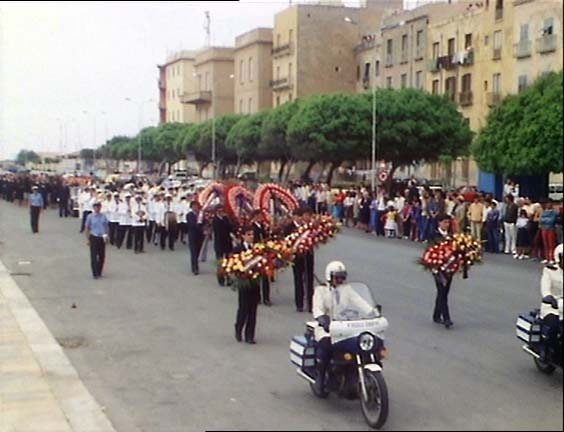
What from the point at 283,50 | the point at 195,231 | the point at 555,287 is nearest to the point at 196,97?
the point at 283,50

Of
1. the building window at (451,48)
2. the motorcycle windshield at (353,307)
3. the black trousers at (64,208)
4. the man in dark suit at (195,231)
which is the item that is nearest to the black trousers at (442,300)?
the motorcycle windshield at (353,307)

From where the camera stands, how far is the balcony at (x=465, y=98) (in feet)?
14.4

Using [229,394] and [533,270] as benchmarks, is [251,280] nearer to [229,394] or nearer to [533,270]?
[229,394]

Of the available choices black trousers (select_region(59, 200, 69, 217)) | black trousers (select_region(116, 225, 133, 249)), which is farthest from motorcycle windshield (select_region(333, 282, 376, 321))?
black trousers (select_region(59, 200, 69, 217))

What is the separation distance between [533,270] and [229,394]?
16.7 feet

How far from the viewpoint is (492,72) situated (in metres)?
3.87

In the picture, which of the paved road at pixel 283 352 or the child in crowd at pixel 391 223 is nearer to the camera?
the paved road at pixel 283 352

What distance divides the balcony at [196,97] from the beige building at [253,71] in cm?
18

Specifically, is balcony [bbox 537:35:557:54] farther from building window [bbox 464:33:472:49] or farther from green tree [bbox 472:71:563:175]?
building window [bbox 464:33:472:49]

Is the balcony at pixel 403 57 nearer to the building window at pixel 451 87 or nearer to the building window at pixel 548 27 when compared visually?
the building window at pixel 451 87

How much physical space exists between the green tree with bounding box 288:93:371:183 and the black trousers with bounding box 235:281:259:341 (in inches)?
128

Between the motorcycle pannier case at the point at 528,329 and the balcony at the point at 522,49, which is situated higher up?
the balcony at the point at 522,49

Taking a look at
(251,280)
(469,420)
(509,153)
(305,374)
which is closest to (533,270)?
(251,280)

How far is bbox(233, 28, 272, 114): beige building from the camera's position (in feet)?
14.7
